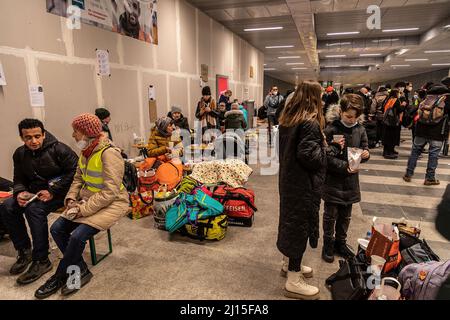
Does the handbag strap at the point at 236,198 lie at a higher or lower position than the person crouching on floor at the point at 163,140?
lower

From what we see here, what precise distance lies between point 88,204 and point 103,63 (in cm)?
297

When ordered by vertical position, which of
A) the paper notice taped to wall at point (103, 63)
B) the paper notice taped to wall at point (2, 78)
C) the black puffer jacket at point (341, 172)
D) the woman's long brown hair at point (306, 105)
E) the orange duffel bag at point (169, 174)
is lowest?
the orange duffel bag at point (169, 174)

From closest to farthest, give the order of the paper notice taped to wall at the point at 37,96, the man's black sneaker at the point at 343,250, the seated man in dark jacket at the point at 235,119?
the man's black sneaker at the point at 343,250 → the paper notice taped to wall at the point at 37,96 → the seated man in dark jacket at the point at 235,119

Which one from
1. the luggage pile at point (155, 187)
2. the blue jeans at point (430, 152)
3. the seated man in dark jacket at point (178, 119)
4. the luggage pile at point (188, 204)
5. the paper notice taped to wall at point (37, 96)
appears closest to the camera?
the luggage pile at point (188, 204)

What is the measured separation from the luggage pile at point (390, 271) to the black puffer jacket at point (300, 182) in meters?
0.38

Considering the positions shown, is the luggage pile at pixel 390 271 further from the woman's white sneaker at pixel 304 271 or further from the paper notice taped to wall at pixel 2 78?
the paper notice taped to wall at pixel 2 78

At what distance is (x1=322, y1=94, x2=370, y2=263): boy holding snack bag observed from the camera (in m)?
2.25

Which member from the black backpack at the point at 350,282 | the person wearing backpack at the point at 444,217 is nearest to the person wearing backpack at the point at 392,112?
the black backpack at the point at 350,282

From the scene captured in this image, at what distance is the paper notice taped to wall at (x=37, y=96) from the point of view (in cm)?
332

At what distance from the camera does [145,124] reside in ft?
18.1

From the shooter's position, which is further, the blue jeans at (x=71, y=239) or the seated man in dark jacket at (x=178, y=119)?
the seated man in dark jacket at (x=178, y=119)

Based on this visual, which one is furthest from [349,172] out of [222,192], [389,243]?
[222,192]

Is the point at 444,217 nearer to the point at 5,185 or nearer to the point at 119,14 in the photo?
the point at 5,185

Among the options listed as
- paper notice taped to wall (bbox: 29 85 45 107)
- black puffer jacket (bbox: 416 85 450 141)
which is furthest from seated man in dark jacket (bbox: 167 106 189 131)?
black puffer jacket (bbox: 416 85 450 141)
